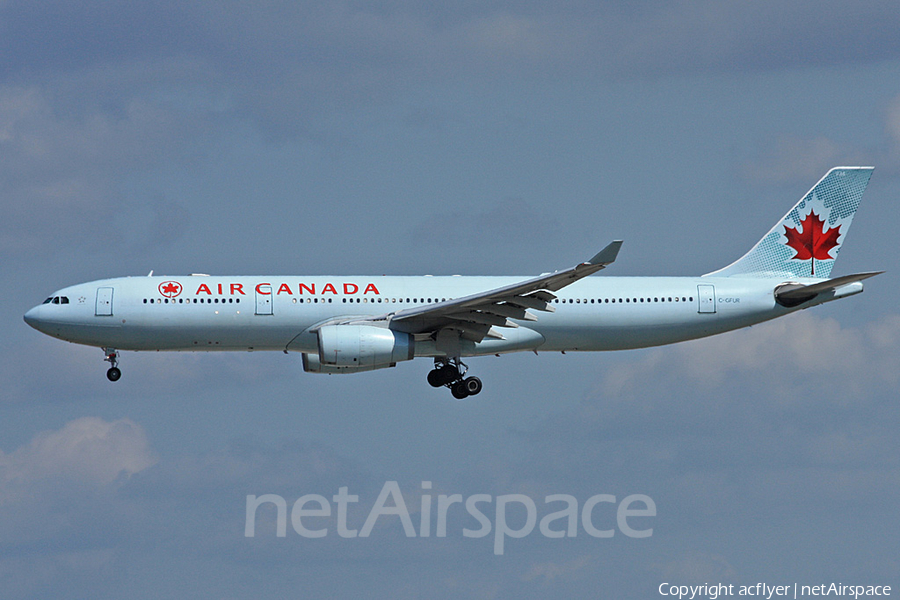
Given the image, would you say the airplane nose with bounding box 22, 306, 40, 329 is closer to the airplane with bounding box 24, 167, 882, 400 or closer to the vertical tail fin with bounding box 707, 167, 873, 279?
the airplane with bounding box 24, 167, 882, 400

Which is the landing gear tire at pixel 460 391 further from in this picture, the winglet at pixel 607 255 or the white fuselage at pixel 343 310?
the winglet at pixel 607 255

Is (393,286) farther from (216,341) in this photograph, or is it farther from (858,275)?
(858,275)

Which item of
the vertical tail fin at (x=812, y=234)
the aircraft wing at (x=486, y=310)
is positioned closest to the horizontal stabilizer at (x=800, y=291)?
the vertical tail fin at (x=812, y=234)

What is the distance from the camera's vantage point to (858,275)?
53375mm

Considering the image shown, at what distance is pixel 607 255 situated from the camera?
153 ft

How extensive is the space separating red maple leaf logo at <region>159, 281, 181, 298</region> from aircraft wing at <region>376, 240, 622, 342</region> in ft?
25.3

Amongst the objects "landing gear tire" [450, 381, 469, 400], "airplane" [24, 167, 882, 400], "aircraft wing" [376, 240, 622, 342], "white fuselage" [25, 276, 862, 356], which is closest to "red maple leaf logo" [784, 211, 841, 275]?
"airplane" [24, 167, 882, 400]

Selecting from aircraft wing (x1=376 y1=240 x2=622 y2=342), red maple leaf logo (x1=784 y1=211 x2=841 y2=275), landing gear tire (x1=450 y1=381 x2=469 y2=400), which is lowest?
landing gear tire (x1=450 y1=381 x2=469 y2=400)

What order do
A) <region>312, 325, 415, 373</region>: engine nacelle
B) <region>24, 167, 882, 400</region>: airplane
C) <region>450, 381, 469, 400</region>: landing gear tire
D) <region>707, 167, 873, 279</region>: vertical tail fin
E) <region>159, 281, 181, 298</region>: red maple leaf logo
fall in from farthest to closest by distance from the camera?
<region>707, 167, 873, 279</region>: vertical tail fin < <region>450, 381, 469, 400</region>: landing gear tire < <region>159, 281, 181, 298</region>: red maple leaf logo < <region>24, 167, 882, 400</region>: airplane < <region>312, 325, 415, 373</region>: engine nacelle

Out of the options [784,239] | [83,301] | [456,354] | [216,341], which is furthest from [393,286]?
[784,239]

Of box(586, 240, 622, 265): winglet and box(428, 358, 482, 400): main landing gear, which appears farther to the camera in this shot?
box(428, 358, 482, 400): main landing gear

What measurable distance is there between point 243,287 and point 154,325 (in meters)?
3.57

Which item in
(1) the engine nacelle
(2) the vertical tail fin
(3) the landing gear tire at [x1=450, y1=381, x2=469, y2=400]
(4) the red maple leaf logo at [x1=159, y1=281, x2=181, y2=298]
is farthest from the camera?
(2) the vertical tail fin

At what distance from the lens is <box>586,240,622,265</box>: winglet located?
1804 inches
